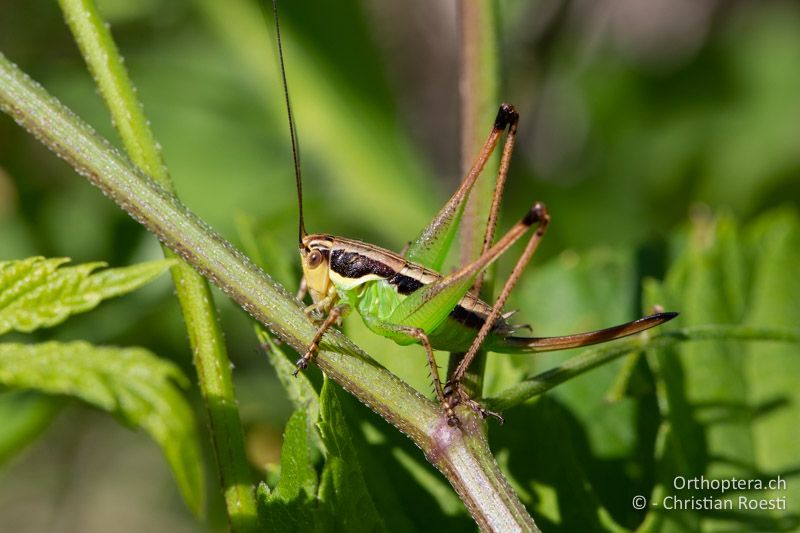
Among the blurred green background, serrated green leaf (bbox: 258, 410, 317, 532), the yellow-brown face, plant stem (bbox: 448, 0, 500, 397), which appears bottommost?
serrated green leaf (bbox: 258, 410, 317, 532)

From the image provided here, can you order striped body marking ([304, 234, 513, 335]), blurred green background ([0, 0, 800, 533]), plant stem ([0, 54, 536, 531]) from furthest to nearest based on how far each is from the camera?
blurred green background ([0, 0, 800, 533]) → striped body marking ([304, 234, 513, 335]) → plant stem ([0, 54, 536, 531])

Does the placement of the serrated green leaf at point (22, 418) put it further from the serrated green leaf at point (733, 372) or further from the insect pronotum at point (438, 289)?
the serrated green leaf at point (733, 372)

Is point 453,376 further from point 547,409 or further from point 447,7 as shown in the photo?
point 447,7

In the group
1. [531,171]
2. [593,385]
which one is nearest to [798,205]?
[531,171]

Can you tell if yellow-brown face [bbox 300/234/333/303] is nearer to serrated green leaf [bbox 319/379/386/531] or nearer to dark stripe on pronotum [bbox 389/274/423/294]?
dark stripe on pronotum [bbox 389/274/423/294]

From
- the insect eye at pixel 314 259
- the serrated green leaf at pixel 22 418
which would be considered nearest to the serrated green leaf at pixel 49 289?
the insect eye at pixel 314 259

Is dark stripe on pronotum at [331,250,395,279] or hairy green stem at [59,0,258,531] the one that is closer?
hairy green stem at [59,0,258,531]

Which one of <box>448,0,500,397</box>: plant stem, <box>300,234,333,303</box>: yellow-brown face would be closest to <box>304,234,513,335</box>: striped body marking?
<box>300,234,333,303</box>: yellow-brown face

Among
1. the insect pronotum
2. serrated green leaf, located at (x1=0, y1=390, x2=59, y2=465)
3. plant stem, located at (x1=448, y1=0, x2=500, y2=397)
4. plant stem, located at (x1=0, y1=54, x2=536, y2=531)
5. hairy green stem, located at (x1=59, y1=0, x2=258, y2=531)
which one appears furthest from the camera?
serrated green leaf, located at (x1=0, y1=390, x2=59, y2=465)
